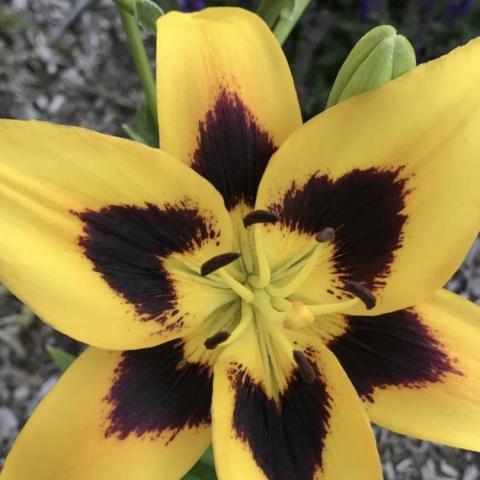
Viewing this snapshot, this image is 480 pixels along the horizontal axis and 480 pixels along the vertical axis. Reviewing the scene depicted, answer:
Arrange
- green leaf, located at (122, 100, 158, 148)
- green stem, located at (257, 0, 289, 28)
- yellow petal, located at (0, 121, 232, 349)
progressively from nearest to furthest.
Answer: yellow petal, located at (0, 121, 232, 349)
green stem, located at (257, 0, 289, 28)
green leaf, located at (122, 100, 158, 148)

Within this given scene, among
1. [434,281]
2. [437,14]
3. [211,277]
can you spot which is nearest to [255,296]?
[211,277]

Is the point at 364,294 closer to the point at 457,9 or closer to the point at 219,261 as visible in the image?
the point at 219,261

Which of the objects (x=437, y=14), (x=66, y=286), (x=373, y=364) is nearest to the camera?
(x=66, y=286)

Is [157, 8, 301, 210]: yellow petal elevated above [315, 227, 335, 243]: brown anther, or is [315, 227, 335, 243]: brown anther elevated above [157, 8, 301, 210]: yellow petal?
[157, 8, 301, 210]: yellow petal

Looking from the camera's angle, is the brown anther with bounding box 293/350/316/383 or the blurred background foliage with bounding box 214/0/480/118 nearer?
the brown anther with bounding box 293/350/316/383

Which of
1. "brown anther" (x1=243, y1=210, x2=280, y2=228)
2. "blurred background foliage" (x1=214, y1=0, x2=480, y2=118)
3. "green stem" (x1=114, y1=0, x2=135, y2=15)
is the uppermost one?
"blurred background foliage" (x1=214, y1=0, x2=480, y2=118)

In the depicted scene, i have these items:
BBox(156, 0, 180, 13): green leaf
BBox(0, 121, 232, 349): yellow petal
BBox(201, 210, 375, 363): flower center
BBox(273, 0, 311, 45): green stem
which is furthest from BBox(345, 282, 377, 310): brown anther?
BBox(156, 0, 180, 13): green leaf

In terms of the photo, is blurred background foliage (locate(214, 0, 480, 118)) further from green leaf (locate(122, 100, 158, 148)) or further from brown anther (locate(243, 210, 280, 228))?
brown anther (locate(243, 210, 280, 228))

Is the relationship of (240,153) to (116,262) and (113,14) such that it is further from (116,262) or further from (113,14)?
(113,14)

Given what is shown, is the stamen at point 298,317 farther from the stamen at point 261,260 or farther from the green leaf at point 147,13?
the green leaf at point 147,13
